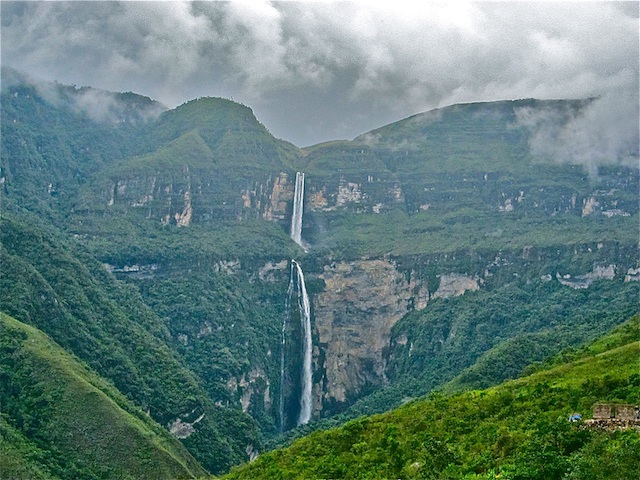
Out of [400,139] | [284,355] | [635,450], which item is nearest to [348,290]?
[284,355]

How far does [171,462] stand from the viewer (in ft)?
182

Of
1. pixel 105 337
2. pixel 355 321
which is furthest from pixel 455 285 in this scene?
pixel 105 337

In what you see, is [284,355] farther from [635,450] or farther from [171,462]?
[635,450]

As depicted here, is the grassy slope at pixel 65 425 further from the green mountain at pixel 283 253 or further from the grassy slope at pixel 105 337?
the green mountain at pixel 283 253

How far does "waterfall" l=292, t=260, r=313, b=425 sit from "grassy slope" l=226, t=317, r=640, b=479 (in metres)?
73.3

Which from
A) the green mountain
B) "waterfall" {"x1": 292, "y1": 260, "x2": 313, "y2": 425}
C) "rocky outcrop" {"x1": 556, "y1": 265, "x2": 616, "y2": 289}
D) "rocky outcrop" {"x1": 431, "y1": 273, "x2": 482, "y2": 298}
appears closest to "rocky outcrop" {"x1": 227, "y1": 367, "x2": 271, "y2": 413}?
the green mountain

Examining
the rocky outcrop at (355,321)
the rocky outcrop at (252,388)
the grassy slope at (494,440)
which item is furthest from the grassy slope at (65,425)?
the rocky outcrop at (355,321)

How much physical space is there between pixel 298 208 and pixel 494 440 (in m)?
120

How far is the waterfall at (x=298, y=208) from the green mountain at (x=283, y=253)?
3.39 feet

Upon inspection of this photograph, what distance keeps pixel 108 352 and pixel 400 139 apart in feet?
326

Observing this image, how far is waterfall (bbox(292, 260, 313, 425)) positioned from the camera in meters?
115

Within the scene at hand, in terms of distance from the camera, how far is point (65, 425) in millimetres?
54188

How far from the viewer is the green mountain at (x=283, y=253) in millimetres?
80062

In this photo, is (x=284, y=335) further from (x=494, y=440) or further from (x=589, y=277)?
(x=494, y=440)
